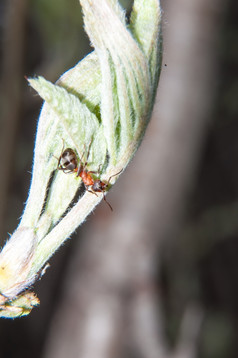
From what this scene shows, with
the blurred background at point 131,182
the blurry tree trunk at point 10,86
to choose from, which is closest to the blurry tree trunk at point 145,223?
the blurred background at point 131,182

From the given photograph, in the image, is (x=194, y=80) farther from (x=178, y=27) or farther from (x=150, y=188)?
(x=150, y=188)

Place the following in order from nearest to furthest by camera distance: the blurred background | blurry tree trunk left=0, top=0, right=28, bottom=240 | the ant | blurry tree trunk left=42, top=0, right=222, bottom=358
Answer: the ant → blurry tree trunk left=0, top=0, right=28, bottom=240 → the blurred background → blurry tree trunk left=42, top=0, right=222, bottom=358

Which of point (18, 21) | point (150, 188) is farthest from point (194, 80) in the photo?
point (18, 21)

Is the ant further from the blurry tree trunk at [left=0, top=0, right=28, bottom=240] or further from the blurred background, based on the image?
the blurry tree trunk at [left=0, top=0, right=28, bottom=240]

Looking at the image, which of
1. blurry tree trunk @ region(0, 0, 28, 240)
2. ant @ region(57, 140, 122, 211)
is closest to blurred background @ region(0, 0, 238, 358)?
blurry tree trunk @ region(0, 0, 28, 240)

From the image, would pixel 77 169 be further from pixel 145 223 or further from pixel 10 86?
pixel 145 223

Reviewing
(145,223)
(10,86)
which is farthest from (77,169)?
(145,223)
